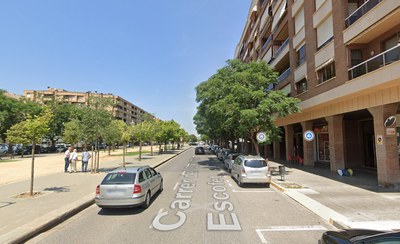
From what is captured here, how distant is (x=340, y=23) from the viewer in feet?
55.4

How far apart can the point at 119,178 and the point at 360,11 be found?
581 inches

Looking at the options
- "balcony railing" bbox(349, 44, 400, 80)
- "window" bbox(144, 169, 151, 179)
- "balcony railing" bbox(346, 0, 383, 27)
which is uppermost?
"balcony railing" bbox(346, 0, 383, 27)

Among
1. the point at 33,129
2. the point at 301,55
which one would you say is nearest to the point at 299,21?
the point at 301,55

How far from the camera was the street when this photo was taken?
7004 mm

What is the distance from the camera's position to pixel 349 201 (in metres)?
10.9

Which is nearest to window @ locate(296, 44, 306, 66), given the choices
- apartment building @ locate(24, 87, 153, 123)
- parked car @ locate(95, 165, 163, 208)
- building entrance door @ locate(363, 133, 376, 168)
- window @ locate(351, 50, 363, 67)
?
window @ locate(351, 50, 363, 67)

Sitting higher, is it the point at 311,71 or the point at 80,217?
the point at 311,71

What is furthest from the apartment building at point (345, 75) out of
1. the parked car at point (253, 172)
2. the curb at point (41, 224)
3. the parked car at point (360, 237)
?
the curb at point (41, 224)

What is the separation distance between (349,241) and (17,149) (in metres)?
65.1

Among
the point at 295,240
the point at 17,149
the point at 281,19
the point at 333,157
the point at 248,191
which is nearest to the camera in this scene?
the point at 295,240

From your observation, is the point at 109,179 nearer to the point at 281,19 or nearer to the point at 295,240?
the point at 295,240

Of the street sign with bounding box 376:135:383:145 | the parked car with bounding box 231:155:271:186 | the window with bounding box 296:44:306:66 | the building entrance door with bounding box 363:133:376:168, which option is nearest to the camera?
the street sign with bounding box 376:135:383:145

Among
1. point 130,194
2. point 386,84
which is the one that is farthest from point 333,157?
point 130,194

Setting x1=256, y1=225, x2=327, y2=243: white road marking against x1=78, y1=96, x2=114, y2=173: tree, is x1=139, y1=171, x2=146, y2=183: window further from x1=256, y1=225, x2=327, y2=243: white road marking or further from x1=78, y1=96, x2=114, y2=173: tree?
x1=78, y1=96, x2=114, y2=173: tree
